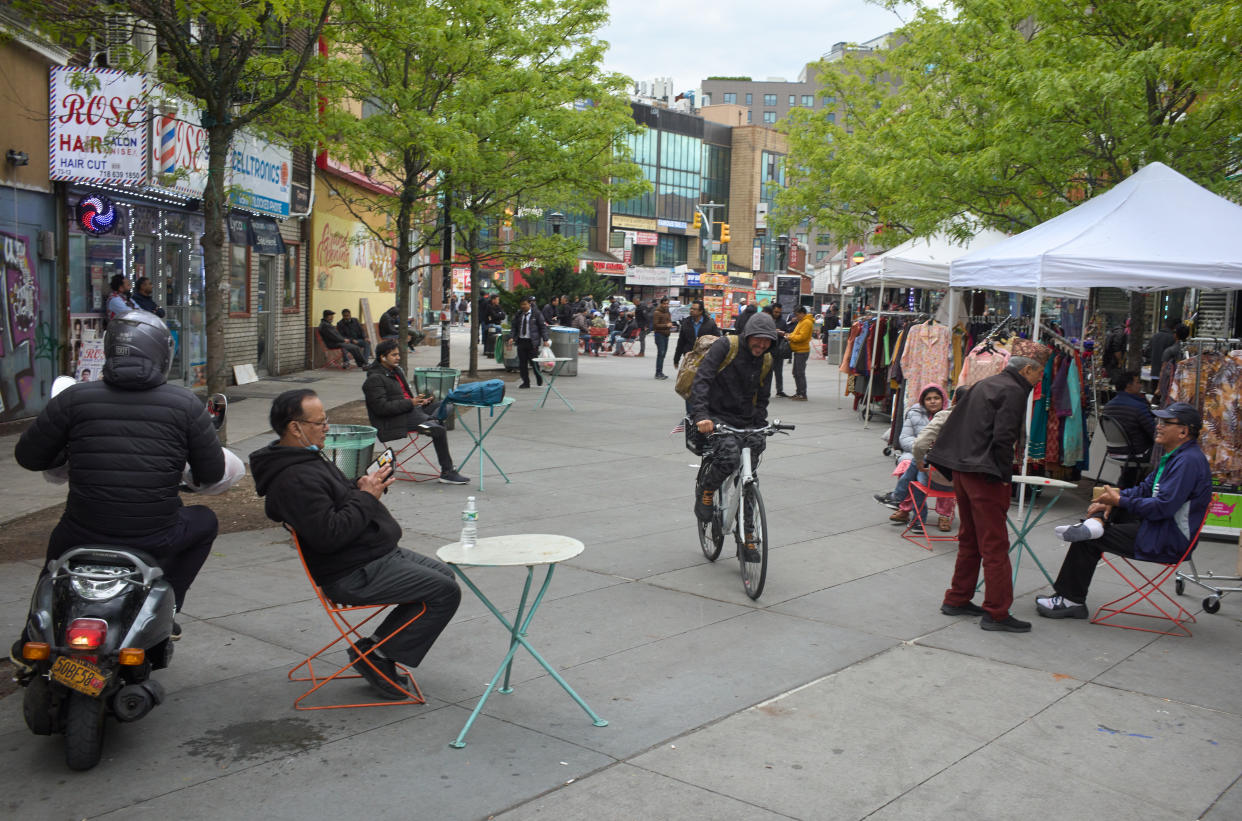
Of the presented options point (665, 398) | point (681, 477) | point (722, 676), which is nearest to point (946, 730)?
point (722, 676)

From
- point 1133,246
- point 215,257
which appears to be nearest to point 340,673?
point 215,257

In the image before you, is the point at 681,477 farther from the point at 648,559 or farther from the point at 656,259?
the point at 656,259

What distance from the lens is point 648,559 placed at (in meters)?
7.82

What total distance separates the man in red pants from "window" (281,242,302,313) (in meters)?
17.1

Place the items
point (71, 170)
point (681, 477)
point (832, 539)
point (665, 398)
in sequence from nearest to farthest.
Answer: point (832, 539)
point (681, 477)
point (71, 170)
point (665, 398)

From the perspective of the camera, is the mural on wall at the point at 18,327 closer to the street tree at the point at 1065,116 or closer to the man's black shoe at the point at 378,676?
the man's black shoe at the point at 378,676

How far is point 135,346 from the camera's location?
4.34 meters

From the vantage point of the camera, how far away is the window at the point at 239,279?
18.8m

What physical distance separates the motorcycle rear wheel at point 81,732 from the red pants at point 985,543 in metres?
4.70

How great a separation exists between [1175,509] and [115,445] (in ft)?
18.5

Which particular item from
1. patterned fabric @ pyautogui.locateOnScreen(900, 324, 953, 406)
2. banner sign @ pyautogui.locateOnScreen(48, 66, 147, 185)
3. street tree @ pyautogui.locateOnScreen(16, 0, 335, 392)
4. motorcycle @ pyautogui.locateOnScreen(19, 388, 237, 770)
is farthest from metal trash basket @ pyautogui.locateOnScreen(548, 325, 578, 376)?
motorcycle @ pyautogui.locateOnScreen(19, 388, 237, 770)

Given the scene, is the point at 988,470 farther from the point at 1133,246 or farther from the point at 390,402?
the point at 390,402

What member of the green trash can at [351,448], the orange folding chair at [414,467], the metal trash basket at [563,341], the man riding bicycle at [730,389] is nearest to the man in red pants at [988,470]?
the man riding bicycle at [730,389]

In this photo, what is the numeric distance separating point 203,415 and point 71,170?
9.81 metres
